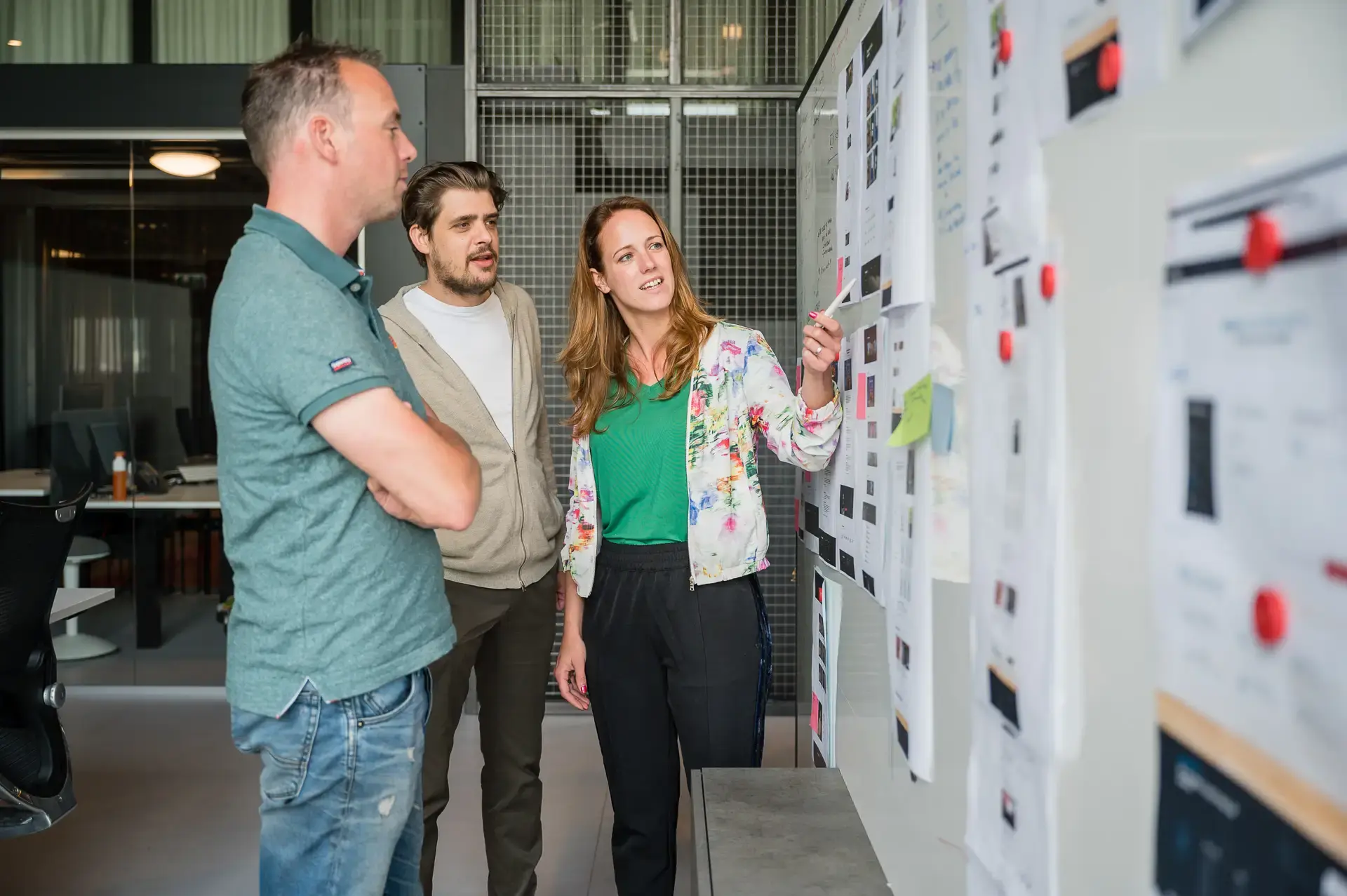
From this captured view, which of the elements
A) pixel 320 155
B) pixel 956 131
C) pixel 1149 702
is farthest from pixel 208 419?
pixel 1149 702

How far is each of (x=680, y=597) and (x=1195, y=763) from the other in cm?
137

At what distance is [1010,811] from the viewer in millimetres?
967

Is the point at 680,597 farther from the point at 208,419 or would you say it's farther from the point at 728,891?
the point at 208,419

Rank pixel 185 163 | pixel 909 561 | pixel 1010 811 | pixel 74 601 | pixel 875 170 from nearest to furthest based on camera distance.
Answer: pixel 1010 811 < pixel 909 561 < pixel 875 170 < pixel 74 601 < pixel 185 163

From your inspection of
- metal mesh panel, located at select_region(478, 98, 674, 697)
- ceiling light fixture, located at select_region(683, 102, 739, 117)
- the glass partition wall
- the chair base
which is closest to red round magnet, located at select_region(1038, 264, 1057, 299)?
metal mesh panel, located at select_region(478, 98, 674, 697)

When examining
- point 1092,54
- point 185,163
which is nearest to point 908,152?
point 1092,54

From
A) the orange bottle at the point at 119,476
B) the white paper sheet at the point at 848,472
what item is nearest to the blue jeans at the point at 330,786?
the white paper sheet at the point at 848,472

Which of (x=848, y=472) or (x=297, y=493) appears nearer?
(x=297, y=493)

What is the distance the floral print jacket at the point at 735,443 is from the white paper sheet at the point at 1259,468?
1.23 m

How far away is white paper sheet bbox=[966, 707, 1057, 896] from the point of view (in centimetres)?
88

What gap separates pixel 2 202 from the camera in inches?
172

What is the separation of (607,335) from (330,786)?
111cm

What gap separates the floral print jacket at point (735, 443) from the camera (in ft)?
6.33

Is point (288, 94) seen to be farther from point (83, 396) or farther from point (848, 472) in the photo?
point (83, 396)
